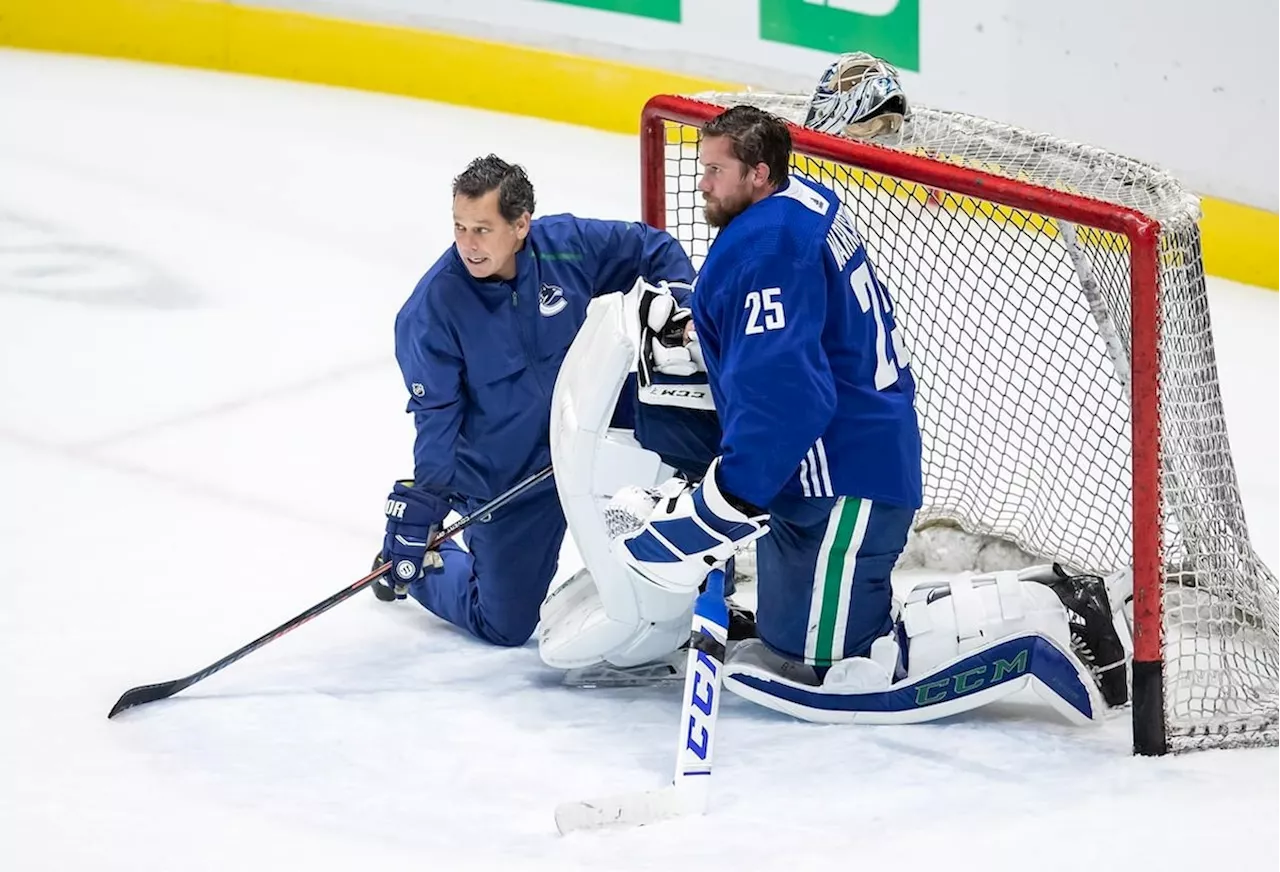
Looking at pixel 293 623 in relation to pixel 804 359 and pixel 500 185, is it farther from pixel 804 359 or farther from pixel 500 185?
pixel 804 359

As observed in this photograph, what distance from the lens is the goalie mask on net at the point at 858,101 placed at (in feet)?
9.39

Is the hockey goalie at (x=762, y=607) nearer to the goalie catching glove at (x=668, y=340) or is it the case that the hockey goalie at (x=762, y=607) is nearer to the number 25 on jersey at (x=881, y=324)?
the goalie catching glove at (x=668, y=340)

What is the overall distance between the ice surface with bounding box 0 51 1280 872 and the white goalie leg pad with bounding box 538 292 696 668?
0.31ft

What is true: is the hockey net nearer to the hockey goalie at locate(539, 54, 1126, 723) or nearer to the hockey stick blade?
the hockey goalie at locate(539, 54, 1126, 723)

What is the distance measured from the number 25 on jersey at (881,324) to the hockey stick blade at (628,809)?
2.10 ft

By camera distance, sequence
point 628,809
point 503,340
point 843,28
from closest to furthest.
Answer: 1. point 628,809
2. point 503,340
3. point 843,28

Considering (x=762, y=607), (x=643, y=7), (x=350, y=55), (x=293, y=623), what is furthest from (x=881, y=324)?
(x=350, y=55)

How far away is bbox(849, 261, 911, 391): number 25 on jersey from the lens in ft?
7.85

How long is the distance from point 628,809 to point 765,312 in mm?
670

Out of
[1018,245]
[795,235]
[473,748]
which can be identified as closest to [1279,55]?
[1018,245]

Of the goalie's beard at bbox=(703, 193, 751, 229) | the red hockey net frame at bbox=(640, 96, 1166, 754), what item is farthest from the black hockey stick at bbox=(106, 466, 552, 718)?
the red hockey net frame at bbox=(640, 96, 1166, 754)

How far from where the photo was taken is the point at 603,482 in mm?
2574

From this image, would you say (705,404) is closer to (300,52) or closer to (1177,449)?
(1177,449)

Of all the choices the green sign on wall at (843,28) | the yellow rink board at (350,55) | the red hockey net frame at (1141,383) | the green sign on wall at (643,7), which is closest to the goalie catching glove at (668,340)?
the red hockey net frame at (1141,383)
